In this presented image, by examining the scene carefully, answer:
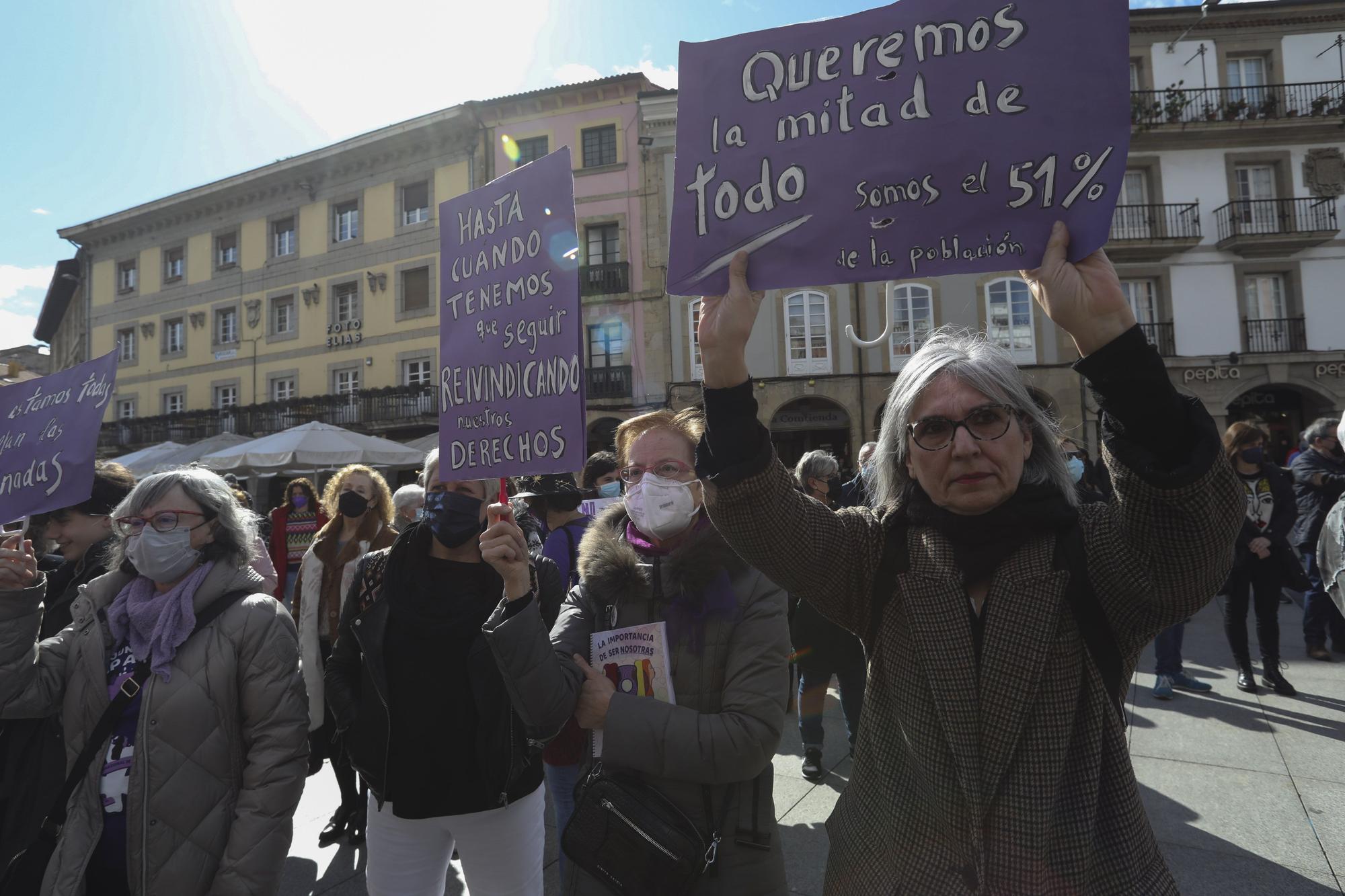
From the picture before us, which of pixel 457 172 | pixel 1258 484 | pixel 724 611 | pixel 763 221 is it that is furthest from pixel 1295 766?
pixel 457 172

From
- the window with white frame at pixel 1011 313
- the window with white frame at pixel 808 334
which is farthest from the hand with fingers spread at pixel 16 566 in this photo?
the window with white frame at pixel 1011 313

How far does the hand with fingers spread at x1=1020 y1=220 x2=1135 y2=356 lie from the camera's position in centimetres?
118

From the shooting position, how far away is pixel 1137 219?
61.1ft

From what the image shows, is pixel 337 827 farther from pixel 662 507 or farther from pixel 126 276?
pixel 126 276

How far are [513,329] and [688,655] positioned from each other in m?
1.02

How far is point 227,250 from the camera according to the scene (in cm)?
2494

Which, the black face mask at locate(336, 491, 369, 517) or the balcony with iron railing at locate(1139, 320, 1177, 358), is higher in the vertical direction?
the balcony with iron railing at locate(1139, 320, 1177, 358)

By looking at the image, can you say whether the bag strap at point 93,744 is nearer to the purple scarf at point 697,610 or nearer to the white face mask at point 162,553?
the white face mask at point 162,553

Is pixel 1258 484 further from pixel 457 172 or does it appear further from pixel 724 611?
pixel 457 172

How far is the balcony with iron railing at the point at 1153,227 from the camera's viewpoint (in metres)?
18.2

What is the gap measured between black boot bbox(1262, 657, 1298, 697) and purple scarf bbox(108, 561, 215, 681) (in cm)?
657

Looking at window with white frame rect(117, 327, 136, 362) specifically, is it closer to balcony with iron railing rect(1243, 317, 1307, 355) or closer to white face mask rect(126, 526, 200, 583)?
white face mask rect(126, 526, 200, 583)

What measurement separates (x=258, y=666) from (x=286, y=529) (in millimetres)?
5449

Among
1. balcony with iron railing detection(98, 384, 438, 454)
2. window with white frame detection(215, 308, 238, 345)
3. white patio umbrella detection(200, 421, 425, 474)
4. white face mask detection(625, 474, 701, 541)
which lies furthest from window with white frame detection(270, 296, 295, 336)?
white face mask detection(625, 474, 701, 541)
